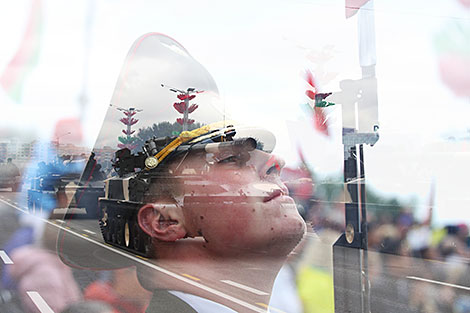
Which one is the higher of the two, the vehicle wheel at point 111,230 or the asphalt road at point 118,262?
the vehicle wheel at point 111,230

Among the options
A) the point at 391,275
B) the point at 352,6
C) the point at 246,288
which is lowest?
the point at 391,275

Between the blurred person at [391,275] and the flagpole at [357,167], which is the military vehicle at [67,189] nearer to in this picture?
the flagpole at [357,167]

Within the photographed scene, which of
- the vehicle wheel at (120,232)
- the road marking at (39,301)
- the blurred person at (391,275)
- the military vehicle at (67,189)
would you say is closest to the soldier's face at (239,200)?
the vehicle wheel at (120,232)

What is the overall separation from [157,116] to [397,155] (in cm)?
75

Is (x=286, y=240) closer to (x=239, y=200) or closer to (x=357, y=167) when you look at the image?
(x=239, y=200)

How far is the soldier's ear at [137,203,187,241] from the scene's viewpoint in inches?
49.3

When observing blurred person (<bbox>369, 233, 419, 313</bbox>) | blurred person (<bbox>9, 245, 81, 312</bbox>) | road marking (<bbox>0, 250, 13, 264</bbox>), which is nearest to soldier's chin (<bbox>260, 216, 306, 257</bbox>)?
blurred person (<bbox>9, 245, 81, 312</bbox>)

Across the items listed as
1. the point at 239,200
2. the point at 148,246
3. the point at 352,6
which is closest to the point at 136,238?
the point at 148,246

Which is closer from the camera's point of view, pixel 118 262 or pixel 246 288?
pixel 246 288

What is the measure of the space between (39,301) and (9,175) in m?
0.49

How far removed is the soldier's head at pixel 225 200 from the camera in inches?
48.4

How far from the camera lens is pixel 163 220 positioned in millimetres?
1272

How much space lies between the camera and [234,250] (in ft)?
4.37

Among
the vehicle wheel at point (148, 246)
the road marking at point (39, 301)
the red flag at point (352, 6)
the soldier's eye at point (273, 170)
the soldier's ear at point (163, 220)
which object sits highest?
the red flag at point (352, 6)
